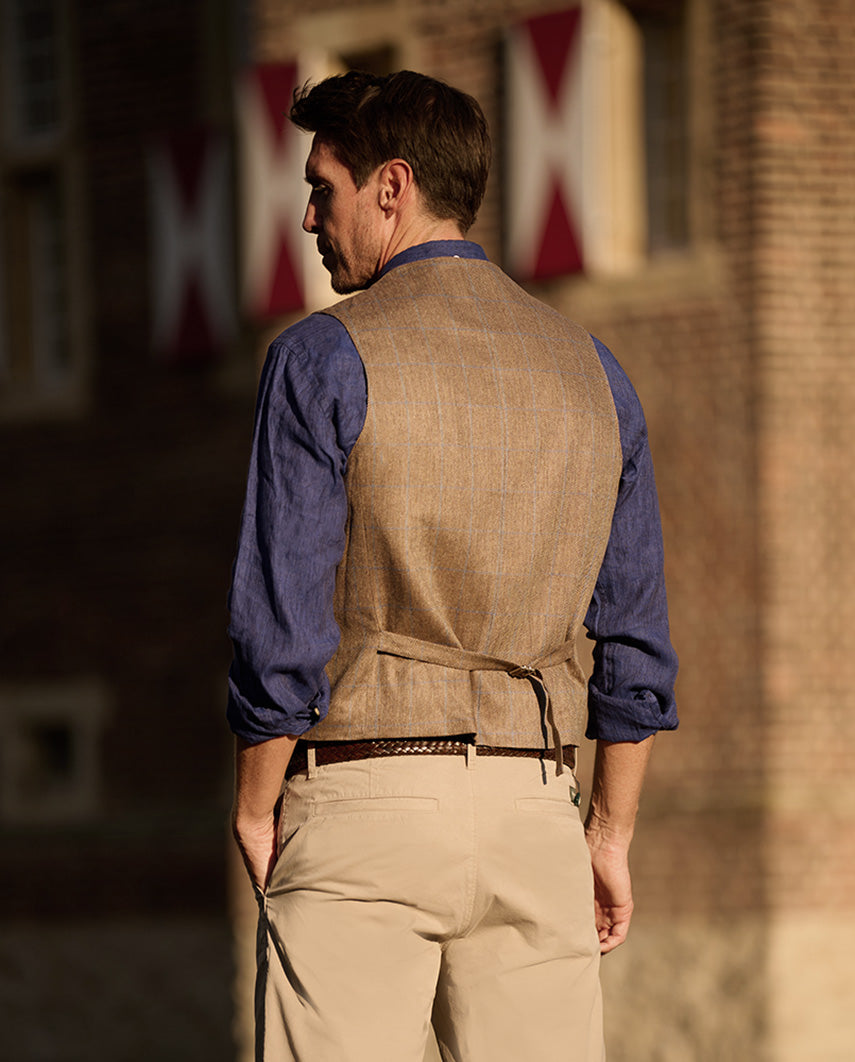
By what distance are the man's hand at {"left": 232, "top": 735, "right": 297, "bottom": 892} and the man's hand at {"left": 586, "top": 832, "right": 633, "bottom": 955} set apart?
0.54 meters

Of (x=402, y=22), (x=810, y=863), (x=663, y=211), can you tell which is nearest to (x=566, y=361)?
(x=810, y=863)

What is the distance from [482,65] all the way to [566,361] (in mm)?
6270

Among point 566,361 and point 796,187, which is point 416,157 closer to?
point 566,361

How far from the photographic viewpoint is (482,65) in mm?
8930

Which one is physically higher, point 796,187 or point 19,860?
point 796,187

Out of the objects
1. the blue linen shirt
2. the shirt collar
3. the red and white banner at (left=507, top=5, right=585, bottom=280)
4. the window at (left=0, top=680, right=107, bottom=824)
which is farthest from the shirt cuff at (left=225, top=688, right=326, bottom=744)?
the window at (left=0, top=680, right=107, bottom=824)

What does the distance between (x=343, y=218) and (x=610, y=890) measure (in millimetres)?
1060

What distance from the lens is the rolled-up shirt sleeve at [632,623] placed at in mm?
3068

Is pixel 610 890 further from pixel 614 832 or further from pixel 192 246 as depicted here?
pixel 192 246

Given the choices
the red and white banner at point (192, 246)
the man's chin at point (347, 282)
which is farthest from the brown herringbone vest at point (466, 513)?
the red and white banner at point (192, 246)

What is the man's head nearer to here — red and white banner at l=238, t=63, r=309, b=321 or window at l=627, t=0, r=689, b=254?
window at l=627, t=0, r=689, b=254

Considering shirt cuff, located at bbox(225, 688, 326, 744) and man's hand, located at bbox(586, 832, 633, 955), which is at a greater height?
shirt cuff, located at bbox(225, 688, 326, 744)

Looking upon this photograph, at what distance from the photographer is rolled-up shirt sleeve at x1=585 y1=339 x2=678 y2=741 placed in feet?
10.1

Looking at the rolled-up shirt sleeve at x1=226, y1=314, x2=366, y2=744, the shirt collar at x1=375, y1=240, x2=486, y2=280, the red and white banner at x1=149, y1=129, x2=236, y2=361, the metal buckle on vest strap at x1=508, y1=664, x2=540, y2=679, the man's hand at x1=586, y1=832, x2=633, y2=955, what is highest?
the red and white banner at x1=149, y1=129, x2=236, y2=361
